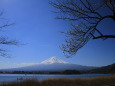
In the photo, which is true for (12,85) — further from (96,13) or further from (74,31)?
(96,13)

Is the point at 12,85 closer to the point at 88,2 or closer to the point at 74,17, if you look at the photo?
the point at 74,17

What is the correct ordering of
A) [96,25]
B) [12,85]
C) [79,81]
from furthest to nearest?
1. [79,81]
2. [12,85]
3. [96,25]

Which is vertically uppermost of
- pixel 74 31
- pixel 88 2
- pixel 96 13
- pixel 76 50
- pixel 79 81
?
pixel 88 2

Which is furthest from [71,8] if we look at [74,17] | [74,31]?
[74,31]

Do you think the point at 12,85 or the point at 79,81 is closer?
the point at 12,85

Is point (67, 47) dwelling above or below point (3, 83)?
above

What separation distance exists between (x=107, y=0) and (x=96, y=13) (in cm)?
62

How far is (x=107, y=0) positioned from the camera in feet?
18.8

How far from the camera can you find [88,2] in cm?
572

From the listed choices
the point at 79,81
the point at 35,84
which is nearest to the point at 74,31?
the point at 35,84

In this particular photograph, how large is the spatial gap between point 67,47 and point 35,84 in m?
4.44

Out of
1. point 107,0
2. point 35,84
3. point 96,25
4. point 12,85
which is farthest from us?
point 35,84

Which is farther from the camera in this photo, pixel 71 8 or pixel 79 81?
pixel 79 81

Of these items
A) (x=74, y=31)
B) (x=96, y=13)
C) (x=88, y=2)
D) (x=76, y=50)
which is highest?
(x=88, y=2)
